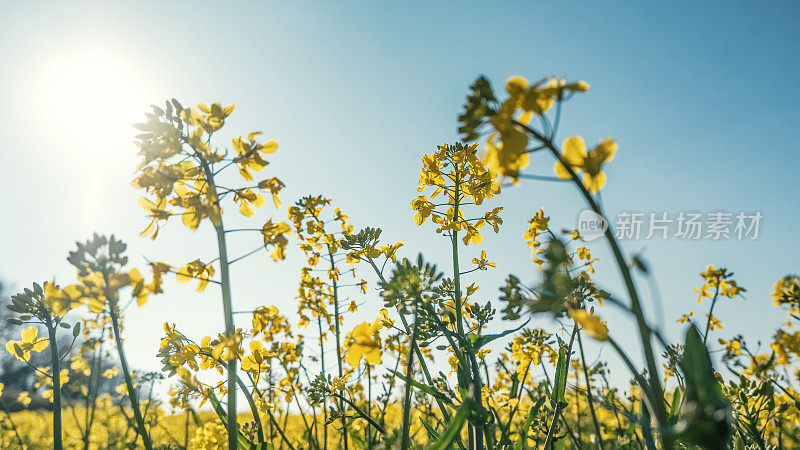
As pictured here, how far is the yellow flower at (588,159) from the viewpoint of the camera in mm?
1434

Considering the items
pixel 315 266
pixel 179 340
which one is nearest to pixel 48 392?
pixel 315 266

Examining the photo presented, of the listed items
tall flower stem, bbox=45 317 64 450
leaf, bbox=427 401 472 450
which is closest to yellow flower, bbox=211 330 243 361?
leaf, bbox=427 401 472 450

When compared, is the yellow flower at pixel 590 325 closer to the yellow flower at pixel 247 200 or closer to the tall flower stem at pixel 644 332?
the tall flower stem at pixel 644 332

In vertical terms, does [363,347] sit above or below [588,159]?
below

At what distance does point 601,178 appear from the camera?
149cm

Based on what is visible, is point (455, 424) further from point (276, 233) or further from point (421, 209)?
point (421, 209)

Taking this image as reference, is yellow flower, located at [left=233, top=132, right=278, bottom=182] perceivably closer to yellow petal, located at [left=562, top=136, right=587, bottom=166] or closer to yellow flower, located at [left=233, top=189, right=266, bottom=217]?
yellow flower, located at [left=233, top=189, right=266, bottom=217]

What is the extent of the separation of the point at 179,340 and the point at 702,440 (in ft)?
8.69

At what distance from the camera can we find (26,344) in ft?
11.6

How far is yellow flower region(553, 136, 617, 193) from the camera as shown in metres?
1.43

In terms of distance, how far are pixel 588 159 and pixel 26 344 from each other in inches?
166

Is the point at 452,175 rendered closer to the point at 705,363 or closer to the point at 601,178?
the point at 601,178

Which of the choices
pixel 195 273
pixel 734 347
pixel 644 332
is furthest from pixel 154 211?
pixel 734 347

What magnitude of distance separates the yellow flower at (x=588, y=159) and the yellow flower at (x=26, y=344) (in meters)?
4.02
